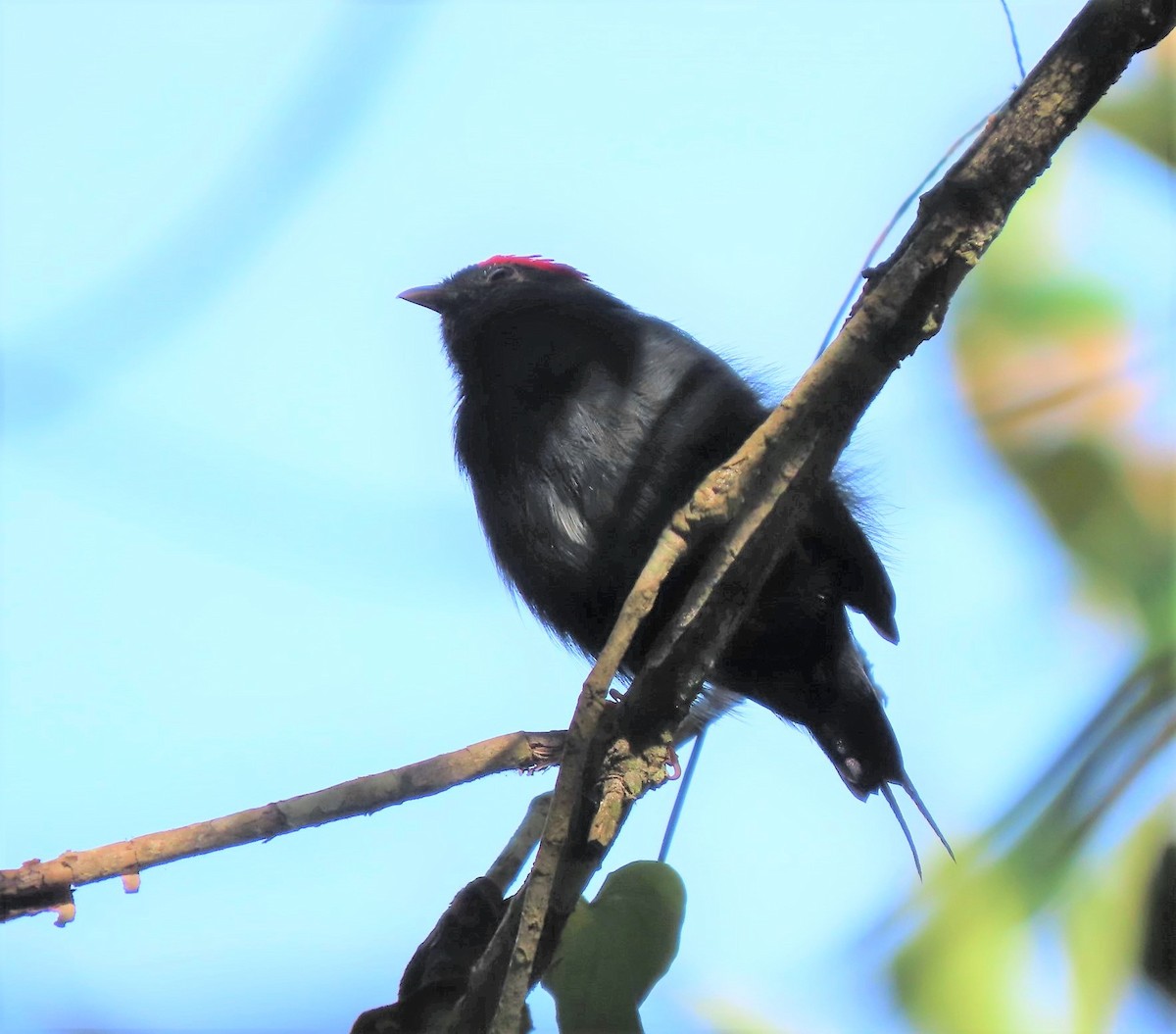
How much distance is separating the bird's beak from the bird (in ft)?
2.76

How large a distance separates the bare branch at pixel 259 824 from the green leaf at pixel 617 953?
1.51 feet

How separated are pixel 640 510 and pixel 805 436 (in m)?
1.12

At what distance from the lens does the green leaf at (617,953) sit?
2611 mm

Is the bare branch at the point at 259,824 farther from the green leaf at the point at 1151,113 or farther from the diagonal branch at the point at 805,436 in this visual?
the green leaf at the point at 1151,113

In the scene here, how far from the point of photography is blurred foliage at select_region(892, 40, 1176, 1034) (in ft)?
8.50

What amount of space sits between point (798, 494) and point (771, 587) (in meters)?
1.05

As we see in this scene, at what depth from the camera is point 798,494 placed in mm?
2639

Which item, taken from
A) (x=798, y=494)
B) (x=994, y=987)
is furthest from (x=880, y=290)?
(x=994, y=987)

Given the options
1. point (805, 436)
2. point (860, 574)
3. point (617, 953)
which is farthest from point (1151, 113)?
point (617, 953)

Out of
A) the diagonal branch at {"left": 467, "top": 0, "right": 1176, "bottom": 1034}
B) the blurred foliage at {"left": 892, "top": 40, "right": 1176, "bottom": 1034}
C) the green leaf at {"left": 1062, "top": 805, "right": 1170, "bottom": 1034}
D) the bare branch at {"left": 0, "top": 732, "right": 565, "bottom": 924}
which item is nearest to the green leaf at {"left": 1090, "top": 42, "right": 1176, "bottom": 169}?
the blurred foliage at {"left": 892, "top": 40, "right": 1176, "bottom": 1034}

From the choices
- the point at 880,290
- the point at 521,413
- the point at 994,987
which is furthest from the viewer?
the point at 521,413

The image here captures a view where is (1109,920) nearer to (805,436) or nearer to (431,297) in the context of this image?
(805,436)

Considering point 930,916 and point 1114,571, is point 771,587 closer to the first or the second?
point 1114,571

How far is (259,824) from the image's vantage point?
8.98ft
